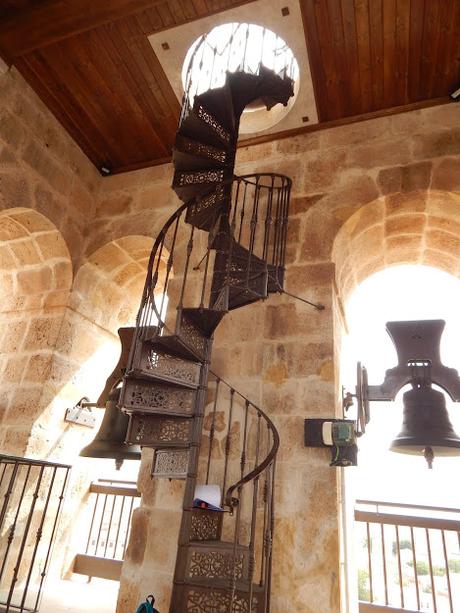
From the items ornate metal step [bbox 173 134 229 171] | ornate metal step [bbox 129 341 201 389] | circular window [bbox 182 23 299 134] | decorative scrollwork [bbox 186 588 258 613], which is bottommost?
decorative scrollwork [bbox 186 588 258 613]

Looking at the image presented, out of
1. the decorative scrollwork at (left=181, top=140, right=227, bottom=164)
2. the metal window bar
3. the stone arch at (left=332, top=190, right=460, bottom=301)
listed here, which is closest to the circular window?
the decorative scrollwork at (left=181, top=140, right=227, bottom=164)

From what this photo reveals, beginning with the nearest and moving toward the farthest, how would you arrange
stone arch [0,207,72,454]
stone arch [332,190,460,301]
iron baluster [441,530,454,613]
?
iron baluster [441,530,454,613] → stone arch [332,190,460,301] → stone arch [0,207,72,454]

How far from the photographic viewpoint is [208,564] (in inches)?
90.4

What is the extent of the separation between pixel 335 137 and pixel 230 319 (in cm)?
185

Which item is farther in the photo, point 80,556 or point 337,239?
point 80,556

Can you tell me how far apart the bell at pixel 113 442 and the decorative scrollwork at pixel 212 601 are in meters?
1.06

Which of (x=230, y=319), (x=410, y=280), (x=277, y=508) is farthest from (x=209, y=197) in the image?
(x=410, y=280)

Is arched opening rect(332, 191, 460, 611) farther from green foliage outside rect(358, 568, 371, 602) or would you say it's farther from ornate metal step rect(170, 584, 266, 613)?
ornate metal step rect(170, 584, 266, 613)

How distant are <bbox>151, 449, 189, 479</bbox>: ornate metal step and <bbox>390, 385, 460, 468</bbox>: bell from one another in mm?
1137

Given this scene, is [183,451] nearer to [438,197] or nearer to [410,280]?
[438,197]

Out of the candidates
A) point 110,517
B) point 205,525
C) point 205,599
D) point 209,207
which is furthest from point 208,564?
point 209,207

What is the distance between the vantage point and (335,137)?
378 cm

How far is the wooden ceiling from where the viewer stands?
322cm

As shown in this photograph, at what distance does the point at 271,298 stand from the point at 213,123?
1.41 metres
